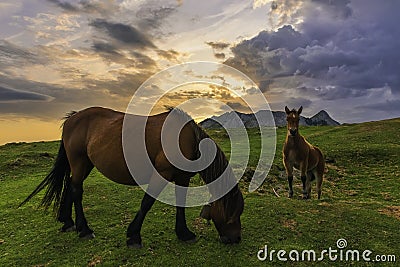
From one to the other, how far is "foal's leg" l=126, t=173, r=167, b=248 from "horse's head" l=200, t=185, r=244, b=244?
Result: 3.75 feet

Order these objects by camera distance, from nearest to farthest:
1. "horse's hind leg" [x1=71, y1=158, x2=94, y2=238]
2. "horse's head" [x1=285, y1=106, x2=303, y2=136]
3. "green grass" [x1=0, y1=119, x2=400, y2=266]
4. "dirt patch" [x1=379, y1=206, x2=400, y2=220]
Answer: "green grass" [x1=0, y1=119, x2=400, y2=266] → "horse's hind leg" [x1=71, y1=158, x2=94, y2=238] → "dirt patch" [x1=379, y1=206, x2=400, y2=220] → "horse's head" [x1=285, y1=106, x2=303, y2=136]

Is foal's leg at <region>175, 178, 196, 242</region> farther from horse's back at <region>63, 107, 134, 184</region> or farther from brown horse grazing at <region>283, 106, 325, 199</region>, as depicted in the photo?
brown horse grazing at <region>283, 106, 325, 199</region>

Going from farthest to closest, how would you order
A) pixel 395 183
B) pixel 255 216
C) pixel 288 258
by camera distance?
1. pixel 395 183
2. pixel 255 216
3. pixel 288 258

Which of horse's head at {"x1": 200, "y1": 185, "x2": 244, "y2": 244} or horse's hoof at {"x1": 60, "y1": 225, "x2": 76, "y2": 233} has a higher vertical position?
horse's head at {"x1": 200, "y1": 185, "x2": 244, "y2": 244}

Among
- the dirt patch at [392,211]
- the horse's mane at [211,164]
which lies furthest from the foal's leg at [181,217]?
the dirt patch at [392,211]

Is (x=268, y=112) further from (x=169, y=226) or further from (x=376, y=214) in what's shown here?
(x=376, y=214)

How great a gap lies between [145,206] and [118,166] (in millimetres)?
1070

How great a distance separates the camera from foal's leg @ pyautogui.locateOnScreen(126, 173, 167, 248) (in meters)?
6.39

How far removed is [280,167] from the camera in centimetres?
1823

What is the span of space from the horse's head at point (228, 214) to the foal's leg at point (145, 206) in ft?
3.75

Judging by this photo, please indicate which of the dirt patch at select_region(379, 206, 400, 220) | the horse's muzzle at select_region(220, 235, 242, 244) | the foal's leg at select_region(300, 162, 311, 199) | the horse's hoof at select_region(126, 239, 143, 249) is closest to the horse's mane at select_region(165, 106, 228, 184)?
the horse's muzzle at select_region(220, 235, 242, 244)

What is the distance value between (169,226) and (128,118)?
2939mm

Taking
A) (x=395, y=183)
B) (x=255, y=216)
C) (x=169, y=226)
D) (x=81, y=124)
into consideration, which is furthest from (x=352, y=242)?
(x=395, y=183)

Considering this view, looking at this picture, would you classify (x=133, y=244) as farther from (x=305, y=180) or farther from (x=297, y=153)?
(x=305, y=180)
